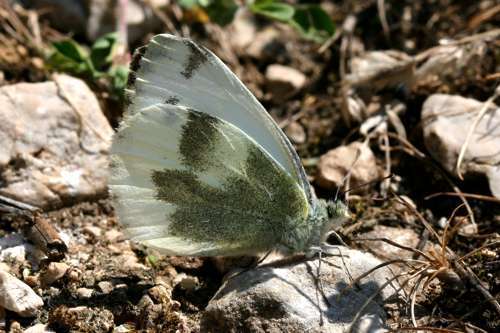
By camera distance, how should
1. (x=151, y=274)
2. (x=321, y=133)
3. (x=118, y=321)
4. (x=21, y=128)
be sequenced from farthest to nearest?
(x=321, y=133) → (x=21, y=128) → (x=151, y=274) → (x=118, y=321)

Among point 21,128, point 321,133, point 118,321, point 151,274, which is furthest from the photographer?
point 321,133

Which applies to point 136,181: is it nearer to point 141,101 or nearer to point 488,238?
point 141,101

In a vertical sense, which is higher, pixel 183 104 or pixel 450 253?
pixel 183 104

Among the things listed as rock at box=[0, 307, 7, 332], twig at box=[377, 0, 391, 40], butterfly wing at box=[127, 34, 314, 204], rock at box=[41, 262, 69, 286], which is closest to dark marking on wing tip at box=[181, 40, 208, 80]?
butterfly wing at box=[127, 34, 314, 204]

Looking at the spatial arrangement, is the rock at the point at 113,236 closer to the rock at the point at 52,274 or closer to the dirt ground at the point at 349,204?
the dirt ground at the point at 349,204

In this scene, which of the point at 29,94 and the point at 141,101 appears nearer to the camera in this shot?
the point at 141,101

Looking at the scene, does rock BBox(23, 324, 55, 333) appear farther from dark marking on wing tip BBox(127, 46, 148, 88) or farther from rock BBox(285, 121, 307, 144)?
rock BBox(285, 121, 307, 144)

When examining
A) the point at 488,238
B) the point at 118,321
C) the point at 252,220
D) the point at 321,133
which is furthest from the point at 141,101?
the point at 488,238

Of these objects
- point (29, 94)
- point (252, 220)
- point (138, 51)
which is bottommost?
point (252, 220)
